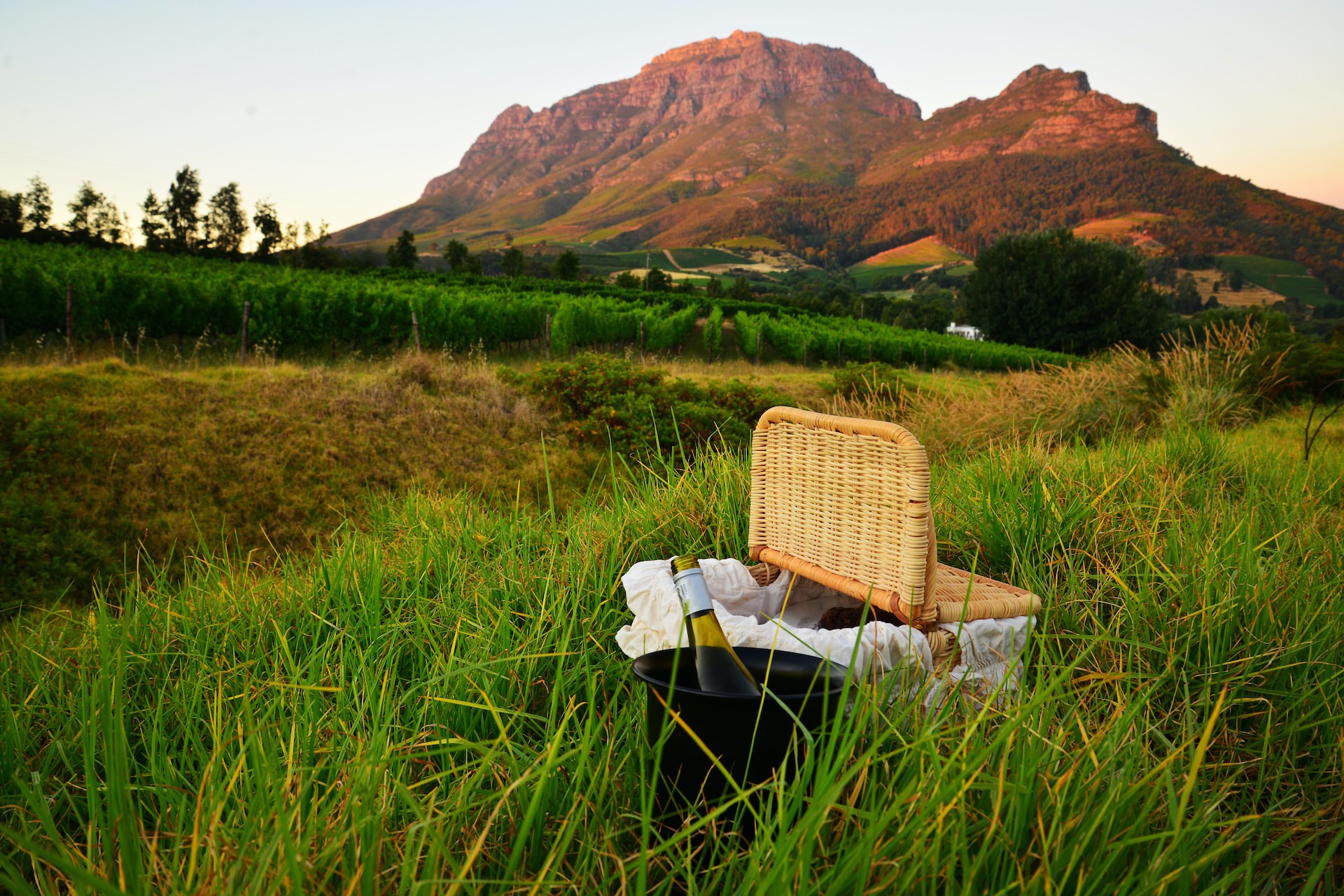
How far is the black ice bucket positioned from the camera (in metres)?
1.00

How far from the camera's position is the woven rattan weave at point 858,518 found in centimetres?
163

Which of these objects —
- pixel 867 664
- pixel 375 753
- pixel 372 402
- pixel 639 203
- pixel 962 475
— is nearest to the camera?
pixel 375 753

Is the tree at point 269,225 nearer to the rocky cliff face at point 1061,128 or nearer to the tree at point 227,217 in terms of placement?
the tree at point 227,217

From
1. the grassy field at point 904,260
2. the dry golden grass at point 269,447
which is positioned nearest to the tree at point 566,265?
the dry golden grass at point 269,447

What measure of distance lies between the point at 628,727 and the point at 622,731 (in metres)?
0.10

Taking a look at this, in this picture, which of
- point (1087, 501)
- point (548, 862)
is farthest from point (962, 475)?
point (548, 862)

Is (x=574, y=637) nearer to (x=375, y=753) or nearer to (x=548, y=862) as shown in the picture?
(x=375, y=753)

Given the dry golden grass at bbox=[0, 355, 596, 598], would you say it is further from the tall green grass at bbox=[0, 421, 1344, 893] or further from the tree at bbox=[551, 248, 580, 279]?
the tree at bbox=[551, 248, 580, 279]

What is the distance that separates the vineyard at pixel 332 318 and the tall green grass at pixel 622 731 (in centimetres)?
1298

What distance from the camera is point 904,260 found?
419 feet

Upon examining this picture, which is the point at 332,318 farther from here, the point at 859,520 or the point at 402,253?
the point at 402,253

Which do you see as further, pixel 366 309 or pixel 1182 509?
pixel 366 309

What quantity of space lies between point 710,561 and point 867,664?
705 mm

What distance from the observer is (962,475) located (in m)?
3.30
